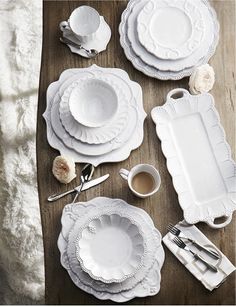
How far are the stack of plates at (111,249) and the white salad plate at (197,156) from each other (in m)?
0.12

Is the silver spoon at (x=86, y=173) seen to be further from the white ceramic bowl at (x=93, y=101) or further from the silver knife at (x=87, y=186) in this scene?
the white ceramic bowl at (x=93, y=101)

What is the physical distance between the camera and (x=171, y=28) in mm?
1465

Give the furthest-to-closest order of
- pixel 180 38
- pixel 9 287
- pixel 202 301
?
pixel 9 287
pixel 180 38
pixel 202 301

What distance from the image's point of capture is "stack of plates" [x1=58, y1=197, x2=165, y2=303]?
123 centimetres

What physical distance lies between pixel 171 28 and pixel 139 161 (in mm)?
404

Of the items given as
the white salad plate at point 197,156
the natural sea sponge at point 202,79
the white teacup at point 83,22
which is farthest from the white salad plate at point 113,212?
the white teacup at point 83,22

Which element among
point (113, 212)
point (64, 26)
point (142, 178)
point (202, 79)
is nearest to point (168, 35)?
point (202, 79)

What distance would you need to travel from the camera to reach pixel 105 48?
1.43 m

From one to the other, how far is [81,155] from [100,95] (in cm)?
17

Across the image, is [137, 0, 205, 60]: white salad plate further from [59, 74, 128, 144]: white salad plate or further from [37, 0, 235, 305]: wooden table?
[59, 74, 128, 144]: white salad plate

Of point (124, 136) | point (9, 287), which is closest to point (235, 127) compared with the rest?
point (124, 136)

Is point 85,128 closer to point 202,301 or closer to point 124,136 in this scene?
point 124,136

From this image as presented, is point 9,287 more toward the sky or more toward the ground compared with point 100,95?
more toward the ground

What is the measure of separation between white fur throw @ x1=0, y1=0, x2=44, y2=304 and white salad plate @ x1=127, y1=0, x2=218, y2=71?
0.27 metres
